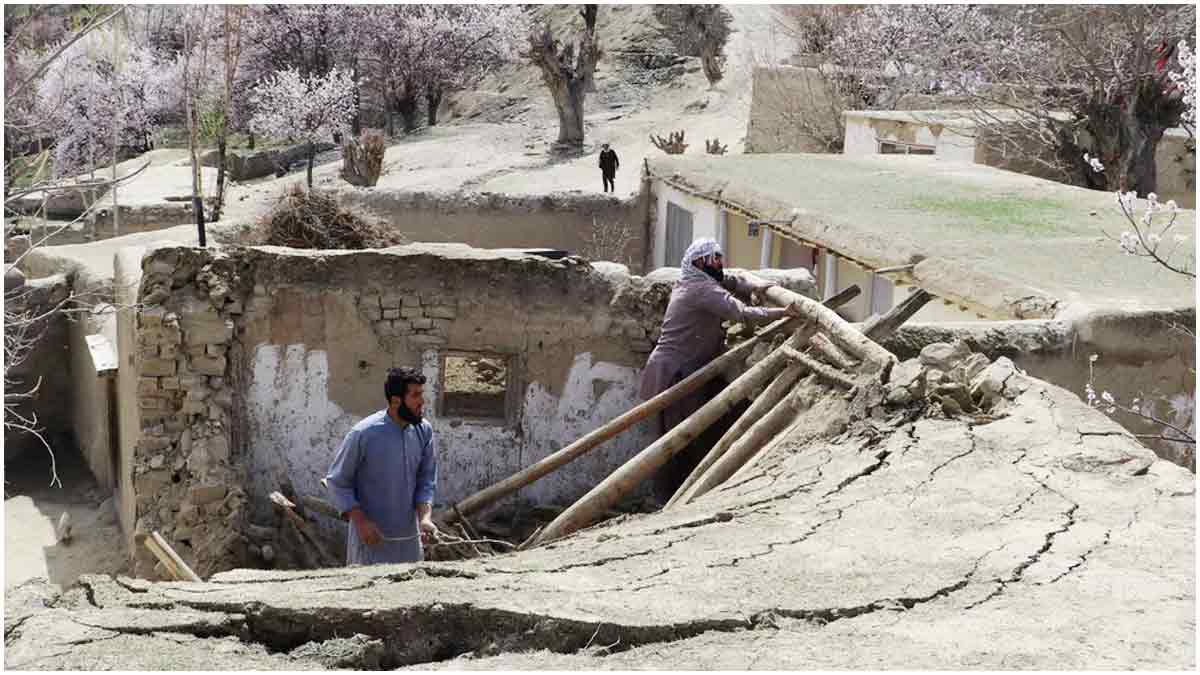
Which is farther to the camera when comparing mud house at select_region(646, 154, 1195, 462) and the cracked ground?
mud house at select_region(646, 154, 1195, 462)

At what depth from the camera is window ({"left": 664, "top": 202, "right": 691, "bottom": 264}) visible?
16.3 metres

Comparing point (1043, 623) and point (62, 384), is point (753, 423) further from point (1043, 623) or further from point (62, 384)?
point (62, 384)

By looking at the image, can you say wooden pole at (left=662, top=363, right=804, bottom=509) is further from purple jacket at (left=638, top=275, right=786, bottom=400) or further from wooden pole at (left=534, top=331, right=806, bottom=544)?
purple jacket at (left=638, top=275, right=786, bottom=400)

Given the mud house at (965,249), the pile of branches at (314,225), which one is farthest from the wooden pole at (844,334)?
the pile of branches at (314,225)

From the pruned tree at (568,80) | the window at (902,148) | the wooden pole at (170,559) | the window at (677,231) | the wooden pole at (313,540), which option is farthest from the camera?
the pruned tree at (568,80)

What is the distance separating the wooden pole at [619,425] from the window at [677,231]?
25.7ft

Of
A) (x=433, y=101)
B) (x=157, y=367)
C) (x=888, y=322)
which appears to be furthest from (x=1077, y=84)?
(x=433, y=101)

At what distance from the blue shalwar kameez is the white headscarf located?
8.51 feet

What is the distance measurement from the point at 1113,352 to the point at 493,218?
27.9 feet

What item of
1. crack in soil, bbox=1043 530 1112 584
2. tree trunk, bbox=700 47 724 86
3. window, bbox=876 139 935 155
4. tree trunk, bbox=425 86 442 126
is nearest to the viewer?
crack in soil, bbox=1043 530 1112 584

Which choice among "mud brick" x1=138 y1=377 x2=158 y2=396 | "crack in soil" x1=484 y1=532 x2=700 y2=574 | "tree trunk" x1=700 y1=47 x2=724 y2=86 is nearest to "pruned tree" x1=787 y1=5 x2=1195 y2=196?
"mud brick" x1=138 y1=377 x2=158 y2=396

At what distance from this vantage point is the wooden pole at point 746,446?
7156 millimetres

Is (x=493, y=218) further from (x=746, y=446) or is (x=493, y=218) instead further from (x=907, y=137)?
(x=746, y=446)

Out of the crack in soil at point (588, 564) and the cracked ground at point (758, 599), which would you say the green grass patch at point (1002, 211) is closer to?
the cracked ground at point (758, 599)
